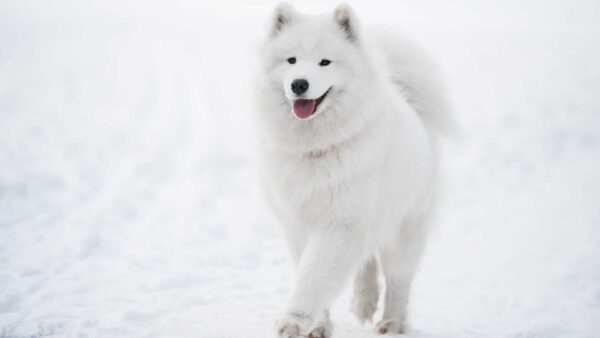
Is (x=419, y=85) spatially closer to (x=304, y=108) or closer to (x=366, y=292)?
(x=304, y=108)

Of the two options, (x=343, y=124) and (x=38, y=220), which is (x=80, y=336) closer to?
(x=343, y=124)

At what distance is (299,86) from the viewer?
2916 millimetres

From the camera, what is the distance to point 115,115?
10.9 metres

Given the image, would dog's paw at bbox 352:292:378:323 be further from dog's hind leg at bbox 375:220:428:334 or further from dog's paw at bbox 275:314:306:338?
dog's paw at bbox 275:314:306:338

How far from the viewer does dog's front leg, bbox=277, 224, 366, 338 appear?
2802 millimetres

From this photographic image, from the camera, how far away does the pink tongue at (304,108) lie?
3.04 metres

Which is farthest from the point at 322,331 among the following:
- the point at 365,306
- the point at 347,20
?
the point at 347,20

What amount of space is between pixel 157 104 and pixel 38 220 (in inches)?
268

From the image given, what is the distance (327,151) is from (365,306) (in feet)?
4.20

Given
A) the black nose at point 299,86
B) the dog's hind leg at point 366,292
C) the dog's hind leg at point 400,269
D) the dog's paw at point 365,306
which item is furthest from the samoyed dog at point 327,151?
the dog's paw at point 365,306

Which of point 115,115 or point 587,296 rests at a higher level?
point 115,115

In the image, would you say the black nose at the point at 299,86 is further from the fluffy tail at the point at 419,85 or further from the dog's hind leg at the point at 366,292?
the dog's hind leg at the point at 366,292

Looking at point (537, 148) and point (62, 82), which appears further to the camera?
point (62, 82)

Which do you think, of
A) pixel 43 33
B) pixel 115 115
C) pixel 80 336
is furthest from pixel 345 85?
pixel 43 33
